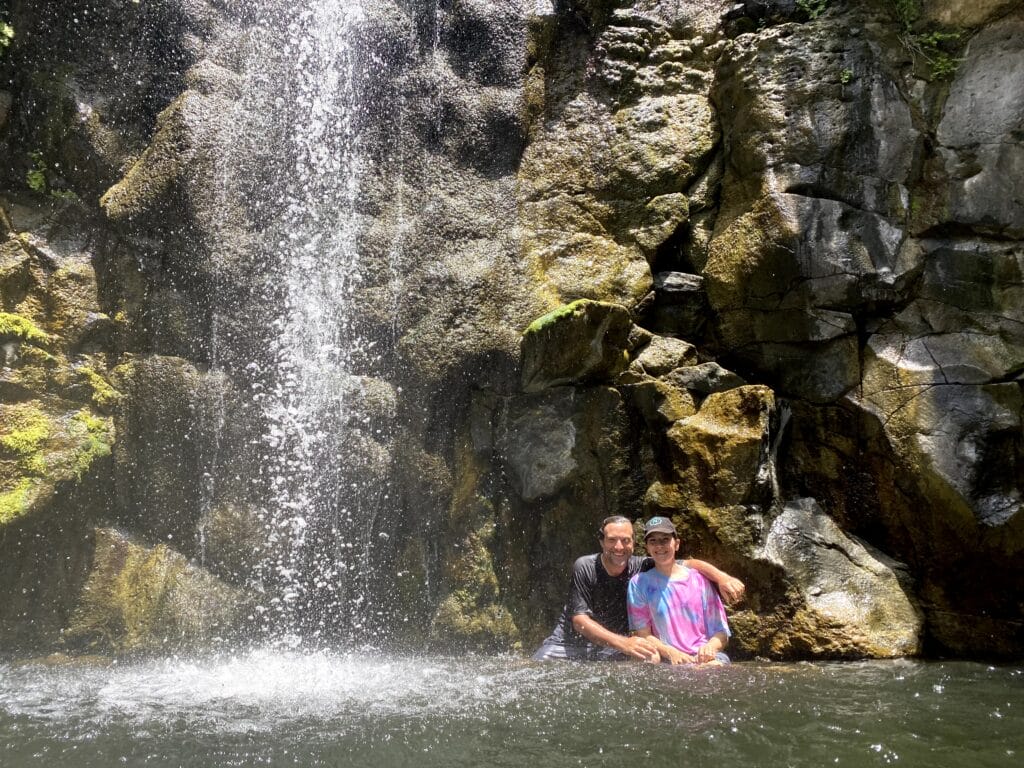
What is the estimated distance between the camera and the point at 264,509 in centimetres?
722

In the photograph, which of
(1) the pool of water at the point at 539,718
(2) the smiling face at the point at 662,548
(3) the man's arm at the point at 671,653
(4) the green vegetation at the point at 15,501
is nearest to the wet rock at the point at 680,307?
(2) the smiling face at the point at 662,548

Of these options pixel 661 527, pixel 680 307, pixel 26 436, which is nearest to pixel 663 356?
pixel 680 307

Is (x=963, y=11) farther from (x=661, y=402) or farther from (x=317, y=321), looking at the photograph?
(x=317, y=321)

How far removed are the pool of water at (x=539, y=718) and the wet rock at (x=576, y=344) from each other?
2.57 metres

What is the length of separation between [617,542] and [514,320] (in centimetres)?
233

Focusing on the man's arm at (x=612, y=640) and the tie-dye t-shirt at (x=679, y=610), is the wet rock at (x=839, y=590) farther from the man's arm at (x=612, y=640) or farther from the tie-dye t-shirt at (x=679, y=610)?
the man's arm at (x=612, y=640)

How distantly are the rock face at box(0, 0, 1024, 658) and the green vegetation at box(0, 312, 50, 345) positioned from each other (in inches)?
1.4

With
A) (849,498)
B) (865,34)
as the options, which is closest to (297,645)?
(849,498)

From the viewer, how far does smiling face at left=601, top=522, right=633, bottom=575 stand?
18.7 feet

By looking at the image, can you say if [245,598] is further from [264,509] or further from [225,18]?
[225,18]

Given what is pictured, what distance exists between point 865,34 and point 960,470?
4.00 metres

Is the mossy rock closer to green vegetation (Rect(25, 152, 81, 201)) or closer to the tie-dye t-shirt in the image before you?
green vegetation (Rect(25, 152, 81, 201))

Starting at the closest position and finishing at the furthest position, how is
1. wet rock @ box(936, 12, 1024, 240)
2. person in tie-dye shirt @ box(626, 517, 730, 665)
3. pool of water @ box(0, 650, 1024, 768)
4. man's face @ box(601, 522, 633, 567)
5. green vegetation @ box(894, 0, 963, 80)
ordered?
pool of water @ box(0, 650, 1024, 768) < person in tie-dye shirt @ box(626, 517, 730, 665) < man's face @ box(601, 522, 633, 567) < wet rock @ box(936, 12, 1024, 240) < green vegetation @ box(894, 0, 963, 80)

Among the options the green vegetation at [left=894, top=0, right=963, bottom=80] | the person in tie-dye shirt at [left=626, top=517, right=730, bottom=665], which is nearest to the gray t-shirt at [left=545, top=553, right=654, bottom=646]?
the person in tie-dye shirt at [left=626, top=517, right=730, bottom=665]
